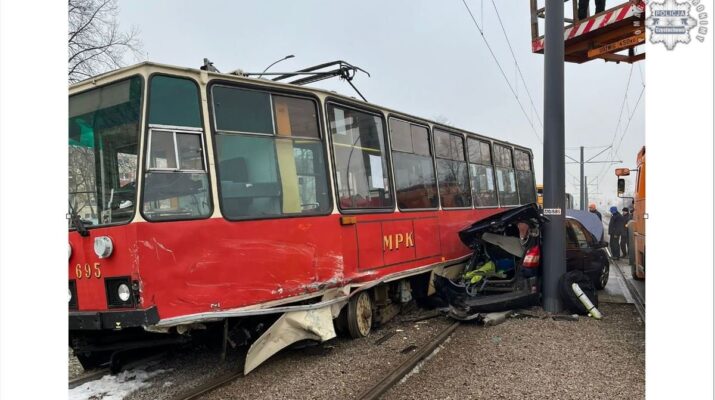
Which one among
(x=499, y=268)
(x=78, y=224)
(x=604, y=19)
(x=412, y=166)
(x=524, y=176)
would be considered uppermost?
(x=604, y=19)

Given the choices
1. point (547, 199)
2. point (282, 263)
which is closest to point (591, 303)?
point (547, 199)

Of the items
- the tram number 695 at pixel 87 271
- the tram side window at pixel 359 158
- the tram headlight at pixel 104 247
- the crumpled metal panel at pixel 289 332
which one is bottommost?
the crumpled metal panel at pixel 289 332

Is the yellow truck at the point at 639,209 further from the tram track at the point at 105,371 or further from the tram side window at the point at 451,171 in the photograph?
the tram track at the point at 105,371

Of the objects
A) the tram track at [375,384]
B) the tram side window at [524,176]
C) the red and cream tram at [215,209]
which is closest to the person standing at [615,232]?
the tram side window at [524,176]

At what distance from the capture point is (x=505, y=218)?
7094mm

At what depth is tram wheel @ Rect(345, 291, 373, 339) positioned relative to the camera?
6.00 m

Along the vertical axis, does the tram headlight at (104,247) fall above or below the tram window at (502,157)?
below

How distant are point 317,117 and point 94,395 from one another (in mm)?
3427

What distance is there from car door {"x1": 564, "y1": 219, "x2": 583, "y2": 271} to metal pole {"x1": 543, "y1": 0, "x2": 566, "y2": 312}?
141 centimetres

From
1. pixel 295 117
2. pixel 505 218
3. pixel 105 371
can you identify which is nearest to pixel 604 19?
pixel 505 218

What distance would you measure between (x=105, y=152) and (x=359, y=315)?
339 centimetres

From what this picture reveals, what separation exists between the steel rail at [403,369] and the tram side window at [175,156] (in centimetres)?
210

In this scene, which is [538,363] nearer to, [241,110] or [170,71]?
[241,110]

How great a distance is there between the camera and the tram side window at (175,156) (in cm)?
414
